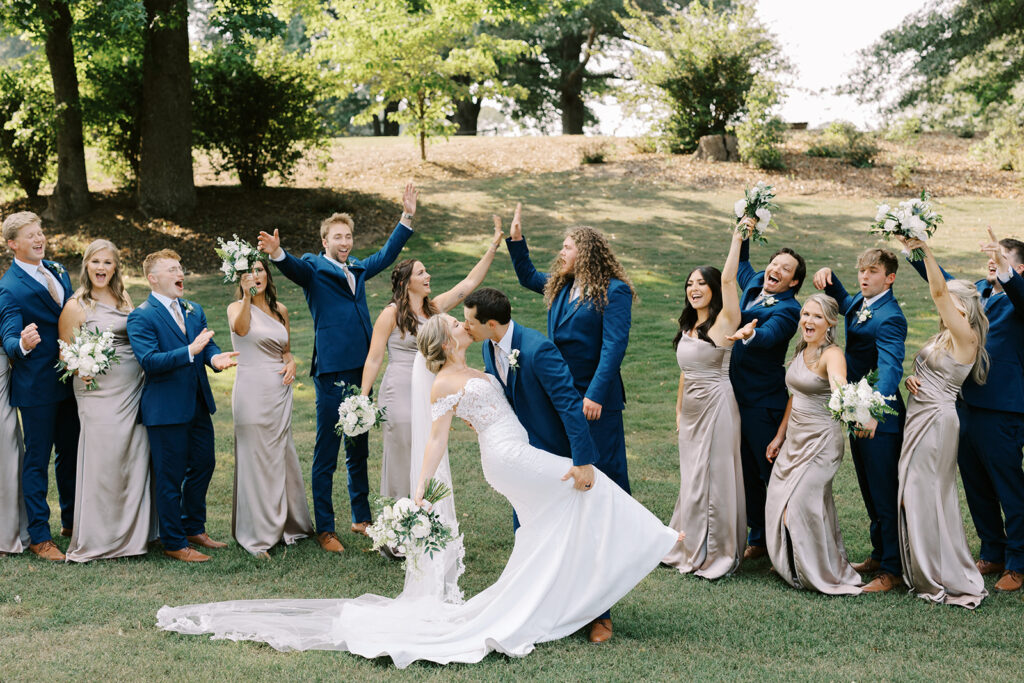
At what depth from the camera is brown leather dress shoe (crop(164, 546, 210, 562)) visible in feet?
21.8

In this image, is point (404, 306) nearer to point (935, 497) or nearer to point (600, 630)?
point (600, 630)

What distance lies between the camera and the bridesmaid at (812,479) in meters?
6.08

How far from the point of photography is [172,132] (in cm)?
1806

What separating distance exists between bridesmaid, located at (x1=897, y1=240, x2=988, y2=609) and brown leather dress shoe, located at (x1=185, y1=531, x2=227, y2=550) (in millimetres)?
5059

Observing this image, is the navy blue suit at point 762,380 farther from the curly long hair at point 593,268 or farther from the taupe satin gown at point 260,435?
the taupe satin gown at point 260,435

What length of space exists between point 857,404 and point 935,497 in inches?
38.3

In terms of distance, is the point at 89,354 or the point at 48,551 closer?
the point at 89,354

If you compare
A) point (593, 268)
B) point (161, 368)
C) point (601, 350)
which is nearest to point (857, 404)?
point (601, 350)

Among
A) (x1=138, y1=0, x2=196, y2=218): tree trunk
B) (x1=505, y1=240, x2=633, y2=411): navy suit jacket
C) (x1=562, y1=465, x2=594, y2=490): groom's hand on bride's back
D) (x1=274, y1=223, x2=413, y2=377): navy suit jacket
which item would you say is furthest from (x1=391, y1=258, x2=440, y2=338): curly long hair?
(x1=138, y1=0, x2=196, y2=218): tree trunk

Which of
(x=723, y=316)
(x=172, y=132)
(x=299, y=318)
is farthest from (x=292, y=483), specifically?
(x=172, y=132)

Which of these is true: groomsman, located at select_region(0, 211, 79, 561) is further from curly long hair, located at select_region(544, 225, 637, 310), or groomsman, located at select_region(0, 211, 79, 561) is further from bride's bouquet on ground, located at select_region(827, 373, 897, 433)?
bride's bouquet on ground, located at select_region(827, 373, 897, 433)

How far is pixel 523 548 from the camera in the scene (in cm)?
520

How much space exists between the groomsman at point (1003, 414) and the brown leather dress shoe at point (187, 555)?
5261 millimetres

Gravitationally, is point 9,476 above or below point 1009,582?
above
